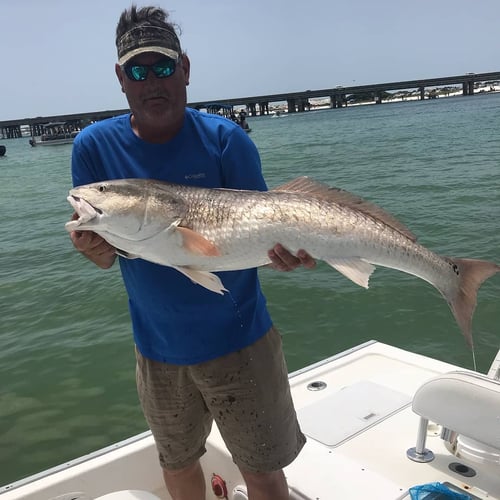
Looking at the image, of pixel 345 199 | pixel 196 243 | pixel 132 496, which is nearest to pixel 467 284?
pixel 345 199

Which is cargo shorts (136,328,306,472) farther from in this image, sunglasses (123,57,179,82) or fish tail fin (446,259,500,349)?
sunglasses (123,57,179,82)

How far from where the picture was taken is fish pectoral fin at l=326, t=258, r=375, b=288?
287 centimetres

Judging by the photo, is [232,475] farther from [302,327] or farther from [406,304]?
[406,304]

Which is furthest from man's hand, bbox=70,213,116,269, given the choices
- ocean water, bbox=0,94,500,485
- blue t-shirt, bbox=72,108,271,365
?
ocean water, bbox=0,94,500,485

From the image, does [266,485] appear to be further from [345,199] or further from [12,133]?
[12,133]

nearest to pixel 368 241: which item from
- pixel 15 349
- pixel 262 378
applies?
pixel 262 378

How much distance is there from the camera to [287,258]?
2793mm

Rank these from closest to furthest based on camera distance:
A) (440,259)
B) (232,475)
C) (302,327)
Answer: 1. (440,259)
2. (232,475)
3. (302,327)

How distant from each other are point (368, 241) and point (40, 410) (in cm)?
580

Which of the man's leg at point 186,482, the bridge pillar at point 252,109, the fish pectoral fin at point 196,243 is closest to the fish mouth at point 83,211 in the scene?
the fish pectoral fin at point 196,243

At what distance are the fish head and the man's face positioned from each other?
34 cm

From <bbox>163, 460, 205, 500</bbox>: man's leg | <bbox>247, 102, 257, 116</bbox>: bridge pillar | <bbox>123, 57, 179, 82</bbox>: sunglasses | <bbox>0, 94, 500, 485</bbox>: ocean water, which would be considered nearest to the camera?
<bbox>123, 57, 179, 82</bbox>: sunglasses

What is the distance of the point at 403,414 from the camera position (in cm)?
434

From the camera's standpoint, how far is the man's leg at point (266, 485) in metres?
2.99
